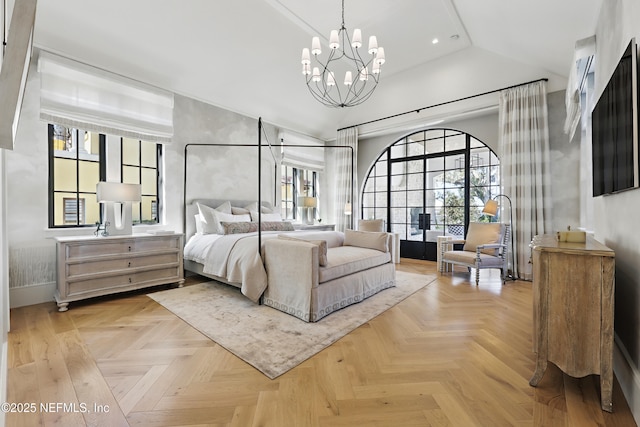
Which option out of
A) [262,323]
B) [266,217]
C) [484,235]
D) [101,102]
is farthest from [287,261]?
[484,235]

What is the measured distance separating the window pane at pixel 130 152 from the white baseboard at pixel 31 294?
5.58 feet

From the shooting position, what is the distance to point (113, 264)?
3191mm

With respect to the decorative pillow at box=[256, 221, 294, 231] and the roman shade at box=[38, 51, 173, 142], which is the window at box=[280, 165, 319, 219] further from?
the roman shade at box=[38, 51, 173, 142]

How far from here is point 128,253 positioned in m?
3.30

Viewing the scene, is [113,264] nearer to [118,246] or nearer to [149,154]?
[118,246]

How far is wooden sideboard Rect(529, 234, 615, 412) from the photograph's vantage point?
1.50 m

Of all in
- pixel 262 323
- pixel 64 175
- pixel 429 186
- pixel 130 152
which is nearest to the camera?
pixel 262 323

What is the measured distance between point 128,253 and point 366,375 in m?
2.97

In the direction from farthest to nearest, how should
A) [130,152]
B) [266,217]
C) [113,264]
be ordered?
[266,217], [130,152], [113,264]

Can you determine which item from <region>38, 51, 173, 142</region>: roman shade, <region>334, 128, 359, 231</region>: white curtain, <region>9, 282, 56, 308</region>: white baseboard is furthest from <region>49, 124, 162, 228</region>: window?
<region>334, 128, 359, 231</region>: white curtain

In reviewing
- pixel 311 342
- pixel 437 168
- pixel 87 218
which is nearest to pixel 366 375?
pixel 311 342

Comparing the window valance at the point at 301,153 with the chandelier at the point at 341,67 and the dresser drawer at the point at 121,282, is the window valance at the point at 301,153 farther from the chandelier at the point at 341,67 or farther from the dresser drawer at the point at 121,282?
the dresser drawer at the point at 121,282

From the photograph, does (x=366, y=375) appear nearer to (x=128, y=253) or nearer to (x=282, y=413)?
(x=282, y=413)

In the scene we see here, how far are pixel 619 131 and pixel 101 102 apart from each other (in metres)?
4.94
